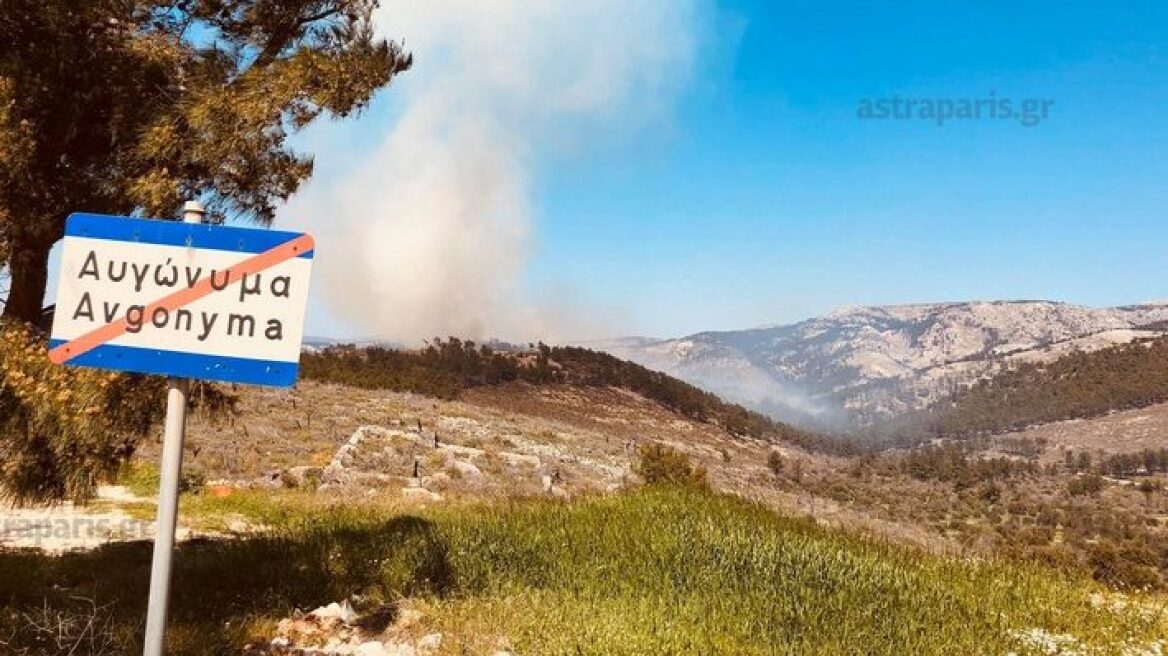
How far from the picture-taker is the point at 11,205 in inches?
212

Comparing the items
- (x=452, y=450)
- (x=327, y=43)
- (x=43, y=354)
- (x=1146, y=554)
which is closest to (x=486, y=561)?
(x=43, y=354)

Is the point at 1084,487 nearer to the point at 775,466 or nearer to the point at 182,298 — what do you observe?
the point at 775,466

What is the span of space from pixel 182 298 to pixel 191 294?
4 cm

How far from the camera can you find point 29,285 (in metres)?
6.10

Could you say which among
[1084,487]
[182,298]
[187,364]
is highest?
[182,298]

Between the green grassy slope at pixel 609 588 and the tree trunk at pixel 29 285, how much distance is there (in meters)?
2.47

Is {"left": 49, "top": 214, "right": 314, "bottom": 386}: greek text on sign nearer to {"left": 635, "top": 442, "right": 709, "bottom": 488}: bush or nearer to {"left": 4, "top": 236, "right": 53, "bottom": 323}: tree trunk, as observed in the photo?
{"left": 4, "top": 236, "right": 53, "bottom": 323}: tree trunk

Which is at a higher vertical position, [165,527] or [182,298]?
[182,298]

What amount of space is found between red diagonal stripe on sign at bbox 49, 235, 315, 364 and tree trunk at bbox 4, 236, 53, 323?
13.0 feet

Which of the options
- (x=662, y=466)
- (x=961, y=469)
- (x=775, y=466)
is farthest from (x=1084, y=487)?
(x=662, y=466)

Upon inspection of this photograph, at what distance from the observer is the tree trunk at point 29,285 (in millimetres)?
5855

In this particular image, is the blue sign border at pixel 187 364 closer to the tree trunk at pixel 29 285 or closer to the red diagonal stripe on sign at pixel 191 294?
the red diagonal stripe on sign at pixel 191 294

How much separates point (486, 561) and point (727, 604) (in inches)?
94.7

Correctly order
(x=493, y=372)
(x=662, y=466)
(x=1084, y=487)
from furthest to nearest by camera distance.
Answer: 1. (x=1084, y=487)
2. (x=493, y=372)
3. (x=662, y=466)
